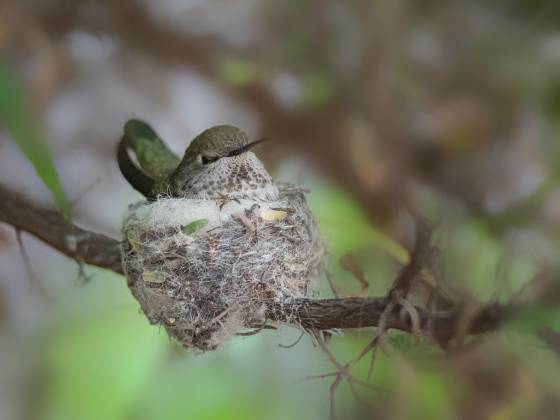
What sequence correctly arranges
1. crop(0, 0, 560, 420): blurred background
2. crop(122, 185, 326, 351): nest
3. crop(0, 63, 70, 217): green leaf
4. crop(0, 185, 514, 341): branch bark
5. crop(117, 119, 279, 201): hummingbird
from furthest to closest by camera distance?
crop(0, 0, 560, 420): blurred background < crop(117, 119, 279, 201): hummingbird < crop(122, 185, 326, 351): nest < crop(0, 63, 70, 217): green leaf < crop(0, 185, 514, 341): branch bark

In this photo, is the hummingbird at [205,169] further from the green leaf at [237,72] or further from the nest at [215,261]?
the green leaf at [237,72]

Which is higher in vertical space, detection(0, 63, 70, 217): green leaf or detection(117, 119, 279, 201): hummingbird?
detection(0, 63, 70, 217): green leaf

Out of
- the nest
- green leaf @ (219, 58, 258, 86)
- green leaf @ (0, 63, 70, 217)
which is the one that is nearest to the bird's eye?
the nest

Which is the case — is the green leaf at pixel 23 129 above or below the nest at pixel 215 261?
above

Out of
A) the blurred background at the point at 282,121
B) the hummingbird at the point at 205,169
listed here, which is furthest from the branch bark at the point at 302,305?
the blurred background at the point at 282,121

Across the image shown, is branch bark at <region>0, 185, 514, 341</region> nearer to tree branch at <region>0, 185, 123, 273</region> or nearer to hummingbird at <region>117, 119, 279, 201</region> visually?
tree branch at <region>0, 185, 123, 273</region>

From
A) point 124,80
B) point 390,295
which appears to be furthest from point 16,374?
point 390,295

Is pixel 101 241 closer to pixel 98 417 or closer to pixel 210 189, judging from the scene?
pixel 210 189
